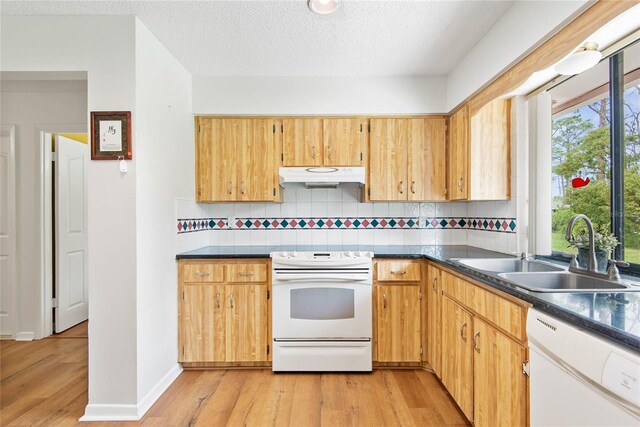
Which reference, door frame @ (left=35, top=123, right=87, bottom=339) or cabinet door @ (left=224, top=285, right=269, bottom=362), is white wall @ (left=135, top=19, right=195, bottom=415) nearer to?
cabinet door @ (left=224, top=285, right=269, bottom=362)

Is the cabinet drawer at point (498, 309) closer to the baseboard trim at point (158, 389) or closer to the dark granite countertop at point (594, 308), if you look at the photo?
the dark granite countertop at point (594, 308)

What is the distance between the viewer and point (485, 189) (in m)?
2.47

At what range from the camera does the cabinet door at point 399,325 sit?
2545 mm

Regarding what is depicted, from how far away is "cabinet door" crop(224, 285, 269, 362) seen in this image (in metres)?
2.56

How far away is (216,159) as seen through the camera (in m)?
2.87

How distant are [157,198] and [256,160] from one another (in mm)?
909

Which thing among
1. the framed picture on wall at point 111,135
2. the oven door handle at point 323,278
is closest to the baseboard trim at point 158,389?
the oven door handle at point 323,278

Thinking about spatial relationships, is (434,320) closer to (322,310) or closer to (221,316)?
(322,310)

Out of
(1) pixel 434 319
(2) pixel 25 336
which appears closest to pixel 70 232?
(2) pixel 25 336

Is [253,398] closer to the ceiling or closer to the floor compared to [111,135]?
closer to the floor

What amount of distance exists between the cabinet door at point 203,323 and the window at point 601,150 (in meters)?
2.48

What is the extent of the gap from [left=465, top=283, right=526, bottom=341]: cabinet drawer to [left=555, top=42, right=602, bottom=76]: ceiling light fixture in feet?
3.97

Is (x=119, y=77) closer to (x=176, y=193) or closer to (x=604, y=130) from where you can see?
(x=176, y=193)

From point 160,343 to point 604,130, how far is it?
306 cm
